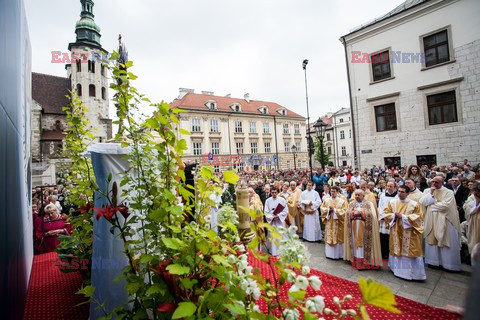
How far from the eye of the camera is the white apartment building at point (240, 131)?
3703 centimetres

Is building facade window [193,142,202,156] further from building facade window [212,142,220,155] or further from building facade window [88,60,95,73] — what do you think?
building facade window [88,60,95,73]

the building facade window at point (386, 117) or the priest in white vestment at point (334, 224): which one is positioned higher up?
the building facade window at point (386, 117)

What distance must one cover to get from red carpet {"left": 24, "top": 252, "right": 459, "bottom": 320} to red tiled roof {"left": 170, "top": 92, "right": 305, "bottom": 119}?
32.4 meters

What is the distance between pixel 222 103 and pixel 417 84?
32.1 m

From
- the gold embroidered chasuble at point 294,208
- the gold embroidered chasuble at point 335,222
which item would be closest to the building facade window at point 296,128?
the gold embroidered chasuble at point 294,208

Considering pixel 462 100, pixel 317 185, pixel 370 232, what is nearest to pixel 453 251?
pixel 370 232

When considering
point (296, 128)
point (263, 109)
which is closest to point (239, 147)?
point (263, 109)

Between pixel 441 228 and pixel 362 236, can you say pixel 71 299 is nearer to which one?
pixel 362 236

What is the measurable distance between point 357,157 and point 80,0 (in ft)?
161

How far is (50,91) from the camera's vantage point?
36.8m

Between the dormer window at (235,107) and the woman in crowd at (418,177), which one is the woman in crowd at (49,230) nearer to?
the woman in crowd at (418,177)

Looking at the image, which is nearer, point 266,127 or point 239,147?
point 239,147

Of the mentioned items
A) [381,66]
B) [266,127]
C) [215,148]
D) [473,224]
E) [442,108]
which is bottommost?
[473,224]

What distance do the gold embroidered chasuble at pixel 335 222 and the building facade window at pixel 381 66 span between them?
1235 cm
